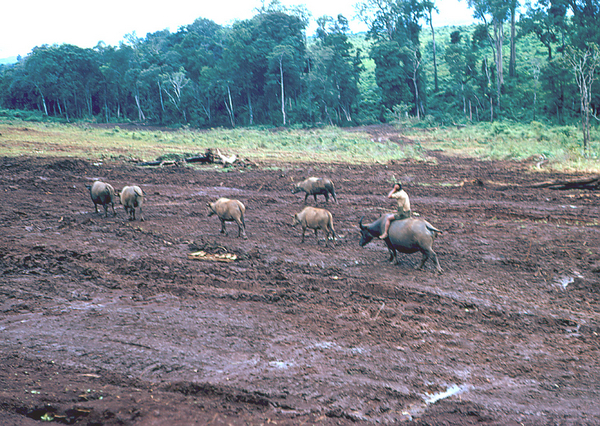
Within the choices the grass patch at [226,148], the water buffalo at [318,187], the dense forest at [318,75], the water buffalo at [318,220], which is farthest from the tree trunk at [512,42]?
the water buffalo at [318,220]

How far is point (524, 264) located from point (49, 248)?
37.9 ft

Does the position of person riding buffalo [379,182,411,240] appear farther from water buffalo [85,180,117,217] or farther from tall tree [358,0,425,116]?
tall tree [358,0,425,116]

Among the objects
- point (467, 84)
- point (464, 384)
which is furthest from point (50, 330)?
point (467, 84)

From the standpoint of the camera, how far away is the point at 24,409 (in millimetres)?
5035

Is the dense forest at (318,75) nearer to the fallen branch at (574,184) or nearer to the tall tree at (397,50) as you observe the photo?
the tall tree at (397,50)

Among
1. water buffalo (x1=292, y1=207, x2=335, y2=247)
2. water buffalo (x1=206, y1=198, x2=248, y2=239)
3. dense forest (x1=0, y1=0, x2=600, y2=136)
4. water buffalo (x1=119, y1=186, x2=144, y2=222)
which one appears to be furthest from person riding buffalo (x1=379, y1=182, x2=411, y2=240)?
dense forest (x1=0, y1=0, x2=600, y2=136)

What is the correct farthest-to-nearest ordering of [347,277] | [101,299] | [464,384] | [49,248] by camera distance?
[49,248]
[347,277]
[101,299]
[464,384]

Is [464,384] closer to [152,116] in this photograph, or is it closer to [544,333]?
[544,333]

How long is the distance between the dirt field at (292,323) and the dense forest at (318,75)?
4334 centimetres

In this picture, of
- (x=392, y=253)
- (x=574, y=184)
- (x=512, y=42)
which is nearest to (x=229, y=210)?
(x=392, y=253)

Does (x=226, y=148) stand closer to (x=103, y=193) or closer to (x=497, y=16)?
(x=103, y=193)

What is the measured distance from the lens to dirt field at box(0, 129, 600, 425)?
5375mm

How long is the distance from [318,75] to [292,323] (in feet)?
182

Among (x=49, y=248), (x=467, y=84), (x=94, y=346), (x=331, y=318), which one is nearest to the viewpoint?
(x=94, y=346)
